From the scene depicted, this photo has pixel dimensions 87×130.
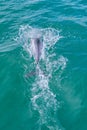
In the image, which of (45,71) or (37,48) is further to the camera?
(37,48)

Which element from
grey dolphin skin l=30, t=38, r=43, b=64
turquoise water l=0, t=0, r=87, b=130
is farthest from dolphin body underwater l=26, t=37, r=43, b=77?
turquoise water l=0, t=0, r=87, b=130

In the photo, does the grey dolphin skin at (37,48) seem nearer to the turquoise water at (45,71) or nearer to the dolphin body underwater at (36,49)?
the dolphin body underwater at (36,49)

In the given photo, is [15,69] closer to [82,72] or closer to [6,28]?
[82,72]

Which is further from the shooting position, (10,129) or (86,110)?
(86,110)

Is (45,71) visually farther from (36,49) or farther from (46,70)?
(36,49)

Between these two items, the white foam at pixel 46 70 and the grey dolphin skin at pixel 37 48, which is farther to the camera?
the grey dolphin skin at pixel 37 48

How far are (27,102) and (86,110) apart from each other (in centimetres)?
373

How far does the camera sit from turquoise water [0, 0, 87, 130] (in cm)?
1744

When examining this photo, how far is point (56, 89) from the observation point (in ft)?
63.6

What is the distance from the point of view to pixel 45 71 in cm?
2086

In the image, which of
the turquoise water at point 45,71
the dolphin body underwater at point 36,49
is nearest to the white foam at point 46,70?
the turquoise water at point 45,71

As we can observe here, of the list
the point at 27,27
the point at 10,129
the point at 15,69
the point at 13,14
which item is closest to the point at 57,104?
the point at 10,129

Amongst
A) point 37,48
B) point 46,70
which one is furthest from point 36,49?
point 46,70

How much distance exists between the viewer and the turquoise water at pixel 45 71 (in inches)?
687
